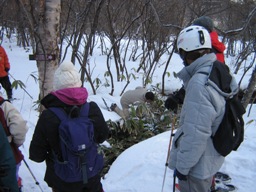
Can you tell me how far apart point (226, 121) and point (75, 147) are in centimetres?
102

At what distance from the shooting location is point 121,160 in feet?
10.8

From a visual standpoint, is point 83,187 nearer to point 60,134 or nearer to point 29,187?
point 60,134

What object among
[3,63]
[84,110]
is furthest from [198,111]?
[3,63]

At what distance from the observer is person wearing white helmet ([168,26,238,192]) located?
153cm

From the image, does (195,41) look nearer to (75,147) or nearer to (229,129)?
(229,129)

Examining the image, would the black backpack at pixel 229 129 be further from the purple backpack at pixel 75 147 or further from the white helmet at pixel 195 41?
the purple backpack at pixel 75 147

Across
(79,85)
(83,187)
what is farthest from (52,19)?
(83,187)

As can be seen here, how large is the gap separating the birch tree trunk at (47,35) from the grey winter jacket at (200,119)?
7.69 feet

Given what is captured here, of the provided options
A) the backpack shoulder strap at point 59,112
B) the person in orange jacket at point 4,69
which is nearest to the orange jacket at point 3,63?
the person in orange jacket at point 4,69

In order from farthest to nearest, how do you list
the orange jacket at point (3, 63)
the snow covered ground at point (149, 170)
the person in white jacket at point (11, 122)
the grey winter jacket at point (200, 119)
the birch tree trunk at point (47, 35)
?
1. the orange jacket at point (3, 63)
2. the birch tree trunk at point (47, 35)
3. the snow covered ground at point (149, 170)
4. the person in white jacket at point (11, 122)
5. the grey winter jacket at point (200, 119)

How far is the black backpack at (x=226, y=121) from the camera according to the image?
1.59 meters

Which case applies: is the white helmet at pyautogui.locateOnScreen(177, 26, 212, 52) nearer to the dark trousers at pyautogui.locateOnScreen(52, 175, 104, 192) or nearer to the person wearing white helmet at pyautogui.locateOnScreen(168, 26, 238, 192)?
the person wearing white helmet at pyautogui.locateOnScreen(168, 26, 238, 192)

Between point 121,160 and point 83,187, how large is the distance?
1.43 meters

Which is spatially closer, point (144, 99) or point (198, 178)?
point (198, 178)
